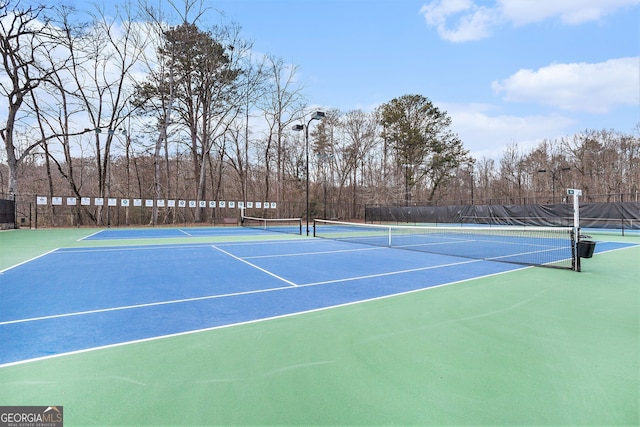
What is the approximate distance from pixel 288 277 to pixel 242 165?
27.6 m

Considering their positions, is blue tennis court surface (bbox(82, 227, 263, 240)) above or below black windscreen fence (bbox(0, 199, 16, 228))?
A: below

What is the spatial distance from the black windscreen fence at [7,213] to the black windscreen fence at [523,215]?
86.5 ft

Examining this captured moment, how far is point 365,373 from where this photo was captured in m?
2.29

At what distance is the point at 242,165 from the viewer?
104ft

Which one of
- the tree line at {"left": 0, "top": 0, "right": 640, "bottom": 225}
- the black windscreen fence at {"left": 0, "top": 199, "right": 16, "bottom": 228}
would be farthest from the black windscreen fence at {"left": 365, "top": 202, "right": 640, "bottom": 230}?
the black windscreen fence at {"left": 0, "top": 199, "right": 16, "bottom": 228}

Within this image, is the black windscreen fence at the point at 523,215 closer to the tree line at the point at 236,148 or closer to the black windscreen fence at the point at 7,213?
the tree line at the point at 236,148

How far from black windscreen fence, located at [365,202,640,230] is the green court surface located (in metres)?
16.8

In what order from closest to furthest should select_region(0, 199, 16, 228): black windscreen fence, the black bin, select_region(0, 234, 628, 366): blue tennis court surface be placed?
select_region(0, 234, 628, 366): blue tennis court surface < the black bin < select_region(0, 199, 16, 228): black windscreen fence

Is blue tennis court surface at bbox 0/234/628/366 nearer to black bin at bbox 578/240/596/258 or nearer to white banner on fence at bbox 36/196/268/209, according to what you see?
black bin at bbox 578/240/596/258

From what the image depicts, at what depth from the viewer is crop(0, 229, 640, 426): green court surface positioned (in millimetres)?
1828

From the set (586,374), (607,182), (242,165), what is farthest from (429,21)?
(607,182)

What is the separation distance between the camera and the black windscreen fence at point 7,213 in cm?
1691

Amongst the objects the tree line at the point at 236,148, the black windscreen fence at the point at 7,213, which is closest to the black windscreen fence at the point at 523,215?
the tree line at the point at 236,148

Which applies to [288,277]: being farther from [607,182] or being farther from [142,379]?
[607,182]
